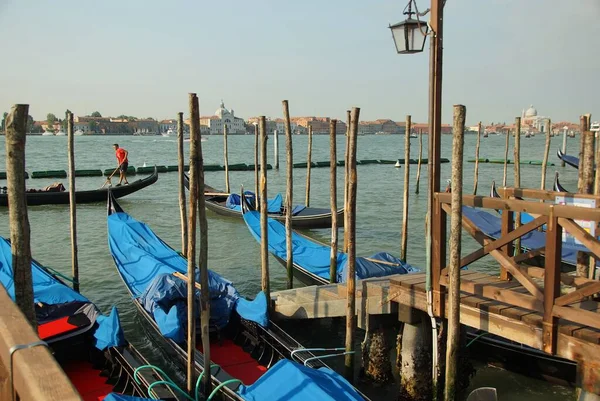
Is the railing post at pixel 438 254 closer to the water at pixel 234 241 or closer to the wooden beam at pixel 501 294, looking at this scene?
the wooden beam at pixel 501 294

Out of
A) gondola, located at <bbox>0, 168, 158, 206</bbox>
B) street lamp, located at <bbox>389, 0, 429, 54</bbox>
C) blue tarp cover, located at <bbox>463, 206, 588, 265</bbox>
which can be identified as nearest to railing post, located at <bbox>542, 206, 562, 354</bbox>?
street lamp, located at <bbox>389, 0, 429, 54</bbox>

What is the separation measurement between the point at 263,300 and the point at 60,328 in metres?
1.48

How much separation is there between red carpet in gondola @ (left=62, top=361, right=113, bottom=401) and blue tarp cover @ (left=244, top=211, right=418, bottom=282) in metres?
2.40

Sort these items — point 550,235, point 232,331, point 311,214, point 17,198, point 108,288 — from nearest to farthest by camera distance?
1. point 17,198
2. point 550,235
3. point 232,331
4. point 108,288
5. point 311,214

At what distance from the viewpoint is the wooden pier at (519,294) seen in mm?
2715

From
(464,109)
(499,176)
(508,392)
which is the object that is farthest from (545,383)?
(499,176)

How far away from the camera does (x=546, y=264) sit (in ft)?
9.18

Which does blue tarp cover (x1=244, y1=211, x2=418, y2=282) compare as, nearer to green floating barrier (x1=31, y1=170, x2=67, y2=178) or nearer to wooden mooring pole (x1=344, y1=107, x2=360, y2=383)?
wooden mooring pole (x1=344, y1=107, x2=360, y2=383)

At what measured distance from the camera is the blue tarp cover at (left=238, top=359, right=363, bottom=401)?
9.52 feet

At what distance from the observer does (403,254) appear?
688cm

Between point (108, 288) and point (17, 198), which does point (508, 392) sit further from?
point (108, 288)

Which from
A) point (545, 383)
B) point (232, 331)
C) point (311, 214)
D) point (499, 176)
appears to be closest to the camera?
point (545, 383)

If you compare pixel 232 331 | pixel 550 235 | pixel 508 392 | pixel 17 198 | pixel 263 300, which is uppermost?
pixel 17 198

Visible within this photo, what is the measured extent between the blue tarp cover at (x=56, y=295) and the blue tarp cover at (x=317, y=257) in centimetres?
224
